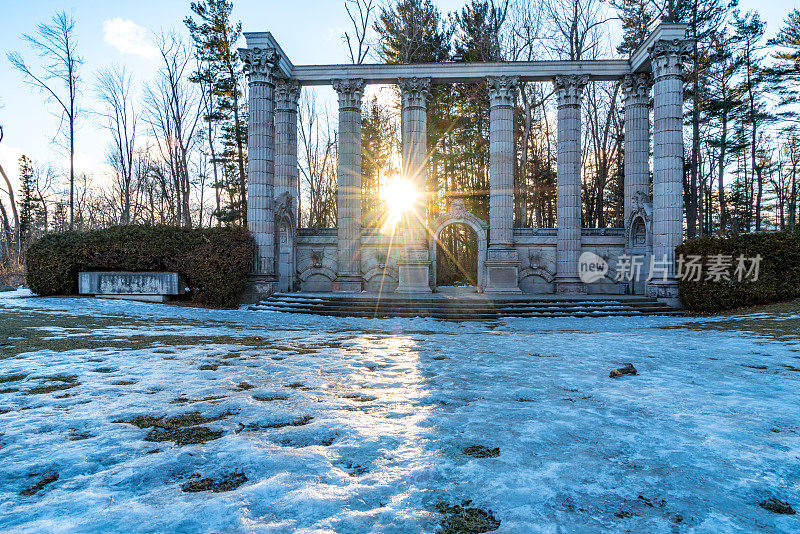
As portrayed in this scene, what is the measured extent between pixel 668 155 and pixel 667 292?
17.9 feet

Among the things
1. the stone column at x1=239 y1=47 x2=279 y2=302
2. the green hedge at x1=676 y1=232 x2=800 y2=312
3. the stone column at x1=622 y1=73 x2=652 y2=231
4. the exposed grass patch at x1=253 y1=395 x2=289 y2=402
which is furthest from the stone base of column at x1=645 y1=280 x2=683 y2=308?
the exposed grass patch at x1=253 y1=395 x2=289 y2=402

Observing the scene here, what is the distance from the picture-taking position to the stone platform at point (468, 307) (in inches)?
512

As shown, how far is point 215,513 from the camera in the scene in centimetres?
186

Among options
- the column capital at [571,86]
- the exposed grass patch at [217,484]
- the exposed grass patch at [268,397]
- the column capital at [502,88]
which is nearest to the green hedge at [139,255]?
the exposed grass patch at [268,397]

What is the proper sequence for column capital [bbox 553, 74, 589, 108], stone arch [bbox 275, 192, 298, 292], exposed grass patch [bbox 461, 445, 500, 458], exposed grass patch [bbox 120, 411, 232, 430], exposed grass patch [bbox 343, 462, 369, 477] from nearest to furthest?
exposed grass patch [bbox 343, 462, 369, 477], exposed grass patch [bbox 461, 445, 500, 458], exposed grass patch [bbox 120, 411, 232, 430], stone arch [bbox 275, 192, 298, 292], column capital [bbox 553, 74, 589, 108]

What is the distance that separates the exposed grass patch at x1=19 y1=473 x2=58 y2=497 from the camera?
2.05m

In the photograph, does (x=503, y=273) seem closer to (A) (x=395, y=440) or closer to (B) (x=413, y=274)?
(B) (x=413, y=274)

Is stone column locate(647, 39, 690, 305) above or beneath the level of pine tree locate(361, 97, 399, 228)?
beneath

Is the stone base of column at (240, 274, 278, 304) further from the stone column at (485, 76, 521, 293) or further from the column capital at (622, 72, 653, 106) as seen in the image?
the column capital at (622, 72, 653, 106)

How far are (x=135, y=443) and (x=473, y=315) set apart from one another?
10880mm

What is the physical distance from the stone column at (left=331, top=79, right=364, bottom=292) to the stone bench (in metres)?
6.76

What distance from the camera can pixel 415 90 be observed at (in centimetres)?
1748

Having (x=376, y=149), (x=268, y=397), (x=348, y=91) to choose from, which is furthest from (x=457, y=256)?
(x=268, y=397)

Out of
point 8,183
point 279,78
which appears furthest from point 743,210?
point 8,183
